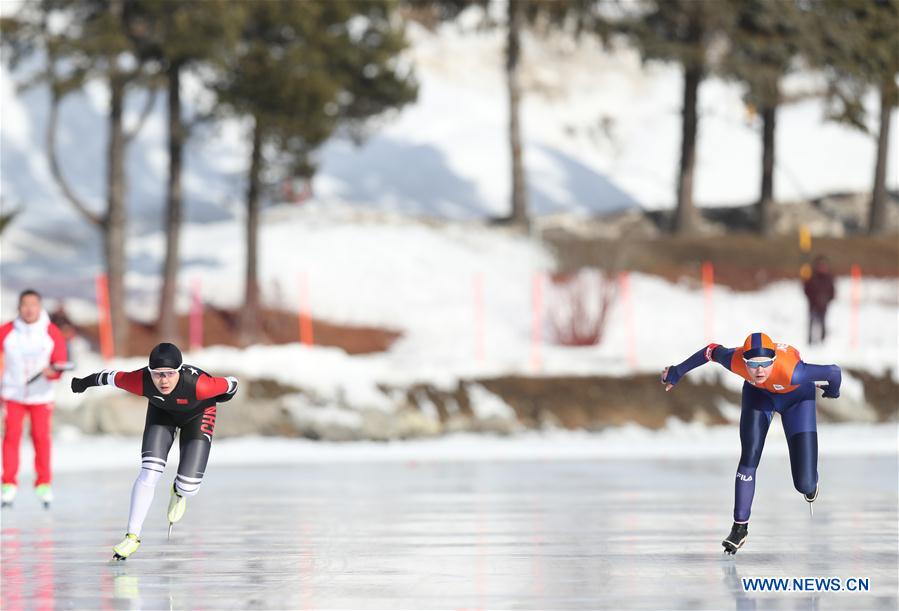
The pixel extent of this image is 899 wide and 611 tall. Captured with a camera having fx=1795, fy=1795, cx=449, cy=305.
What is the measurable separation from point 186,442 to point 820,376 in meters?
4.67

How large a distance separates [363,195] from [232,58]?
31096 mm

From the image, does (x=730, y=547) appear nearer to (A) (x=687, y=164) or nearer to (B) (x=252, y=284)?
(B) (x=252, y=284)

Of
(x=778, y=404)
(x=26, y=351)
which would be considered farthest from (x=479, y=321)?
(x=778, y=404)

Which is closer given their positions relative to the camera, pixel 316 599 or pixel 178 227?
pixel 316 599

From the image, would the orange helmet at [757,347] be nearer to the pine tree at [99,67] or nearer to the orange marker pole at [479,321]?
the orange marker pole at [479,321]

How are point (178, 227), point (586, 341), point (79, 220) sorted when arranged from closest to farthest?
point (586, 341), point (178, 227), point (79, 220)

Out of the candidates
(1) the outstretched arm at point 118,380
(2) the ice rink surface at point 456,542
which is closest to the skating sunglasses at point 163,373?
(1) the outstretched arm at point 118,380

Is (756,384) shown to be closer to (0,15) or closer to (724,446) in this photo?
(724,446)

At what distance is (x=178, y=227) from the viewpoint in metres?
37.2

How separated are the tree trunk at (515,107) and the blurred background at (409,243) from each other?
0.09m

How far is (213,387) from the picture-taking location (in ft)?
42.7

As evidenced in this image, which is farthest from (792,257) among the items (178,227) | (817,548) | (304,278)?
(817,548)

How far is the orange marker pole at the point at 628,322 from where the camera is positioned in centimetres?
3077

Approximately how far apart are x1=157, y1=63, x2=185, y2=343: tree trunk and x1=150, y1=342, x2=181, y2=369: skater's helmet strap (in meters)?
23.8
